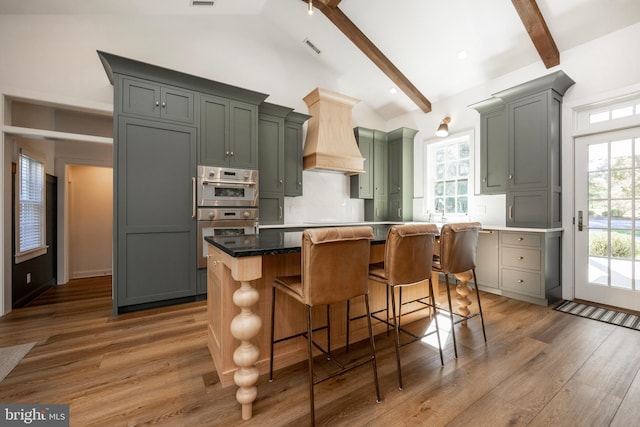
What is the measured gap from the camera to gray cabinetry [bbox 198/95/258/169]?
328 centimetres

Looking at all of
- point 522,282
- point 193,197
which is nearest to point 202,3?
point 193,197

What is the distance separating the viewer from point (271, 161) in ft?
13.3

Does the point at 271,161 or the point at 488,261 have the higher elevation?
the point at 271,161

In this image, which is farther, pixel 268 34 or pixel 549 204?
pixel 268 34

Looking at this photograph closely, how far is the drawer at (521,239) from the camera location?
3189mm

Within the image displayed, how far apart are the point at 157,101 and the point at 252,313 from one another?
8.98ft

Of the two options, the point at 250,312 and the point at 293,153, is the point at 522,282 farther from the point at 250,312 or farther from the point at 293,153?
the point at 293,153

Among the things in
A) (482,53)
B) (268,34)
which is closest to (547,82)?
(482,53)

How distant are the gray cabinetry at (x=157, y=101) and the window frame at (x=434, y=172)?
3.96 meters

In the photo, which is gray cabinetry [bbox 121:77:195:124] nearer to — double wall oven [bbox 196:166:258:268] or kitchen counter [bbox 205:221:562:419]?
double wall oven [bbox 196:166:258:268]

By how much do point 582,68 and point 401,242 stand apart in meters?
3.66

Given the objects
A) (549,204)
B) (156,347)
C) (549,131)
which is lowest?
(156,347)

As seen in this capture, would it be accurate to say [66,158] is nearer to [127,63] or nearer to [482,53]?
[127,63]

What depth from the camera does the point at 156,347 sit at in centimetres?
217
